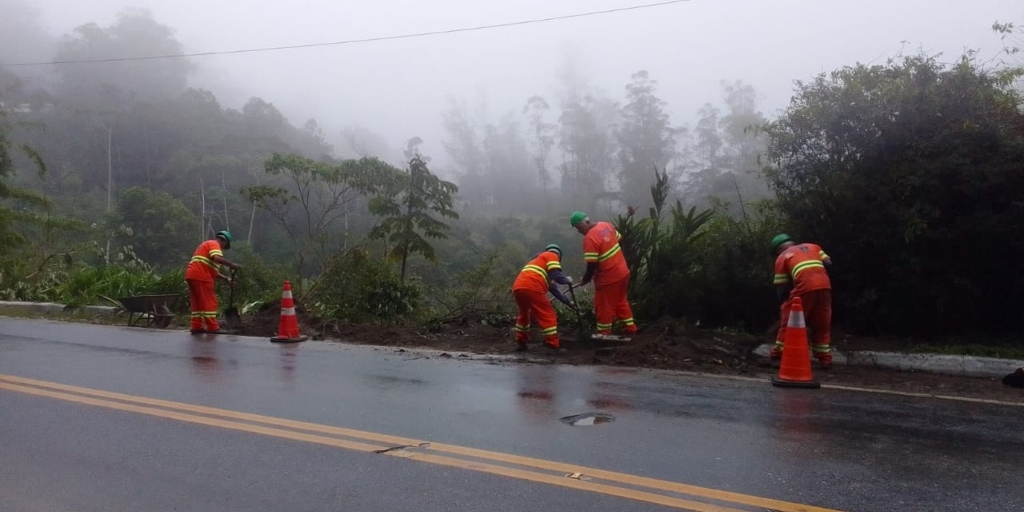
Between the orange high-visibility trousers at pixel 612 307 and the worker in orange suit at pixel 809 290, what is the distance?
6.59 feet

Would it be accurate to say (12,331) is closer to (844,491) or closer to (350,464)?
(350,464)

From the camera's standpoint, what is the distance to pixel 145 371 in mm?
8641

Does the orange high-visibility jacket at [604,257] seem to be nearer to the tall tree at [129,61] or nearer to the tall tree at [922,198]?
the tall tree at [922,198]

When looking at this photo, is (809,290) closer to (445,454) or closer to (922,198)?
(922,198)

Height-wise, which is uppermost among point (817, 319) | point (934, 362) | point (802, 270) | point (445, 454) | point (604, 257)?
point (604, 257)

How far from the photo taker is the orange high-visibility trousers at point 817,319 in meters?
8.80

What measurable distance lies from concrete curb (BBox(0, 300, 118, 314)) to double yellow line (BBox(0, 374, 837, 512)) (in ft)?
32.8

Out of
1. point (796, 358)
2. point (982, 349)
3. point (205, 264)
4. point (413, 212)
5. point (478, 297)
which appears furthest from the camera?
point (413, 212)

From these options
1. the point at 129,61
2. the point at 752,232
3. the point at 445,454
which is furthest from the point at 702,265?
the point at 129,61

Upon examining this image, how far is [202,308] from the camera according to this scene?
12953mm

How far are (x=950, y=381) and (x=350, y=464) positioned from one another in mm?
6285

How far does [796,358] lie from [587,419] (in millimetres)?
2617

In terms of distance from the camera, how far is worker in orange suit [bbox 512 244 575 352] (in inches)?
408

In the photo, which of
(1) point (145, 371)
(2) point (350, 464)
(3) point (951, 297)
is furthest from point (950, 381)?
(1) point (145, 371)
